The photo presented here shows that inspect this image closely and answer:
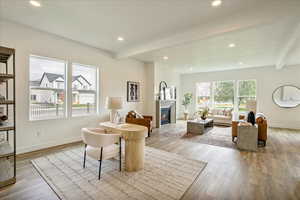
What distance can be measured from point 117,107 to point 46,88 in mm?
2173

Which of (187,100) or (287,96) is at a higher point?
(287,96)

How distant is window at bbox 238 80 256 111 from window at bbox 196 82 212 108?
58.1 inches

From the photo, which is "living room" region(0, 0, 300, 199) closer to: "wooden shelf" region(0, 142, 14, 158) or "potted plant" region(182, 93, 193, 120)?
"wooden shelf" region(0, 142, 14, 158)

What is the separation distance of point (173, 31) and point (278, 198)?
350 cm

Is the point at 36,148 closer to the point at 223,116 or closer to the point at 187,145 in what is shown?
the point at 187,145

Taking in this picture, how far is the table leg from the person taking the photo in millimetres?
2498

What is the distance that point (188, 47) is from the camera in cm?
429

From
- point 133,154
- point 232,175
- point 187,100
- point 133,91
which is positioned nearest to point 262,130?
point 232,175

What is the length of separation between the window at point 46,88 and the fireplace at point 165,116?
4.22 metres

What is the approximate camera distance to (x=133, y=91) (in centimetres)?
589

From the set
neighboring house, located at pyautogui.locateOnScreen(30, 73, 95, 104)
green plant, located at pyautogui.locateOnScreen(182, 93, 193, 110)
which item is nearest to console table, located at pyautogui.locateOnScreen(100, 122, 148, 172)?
neighboring house, located at pyautogui.locateOnScreen(30, 73, 95, 104)

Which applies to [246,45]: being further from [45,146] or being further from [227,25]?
[45,146]

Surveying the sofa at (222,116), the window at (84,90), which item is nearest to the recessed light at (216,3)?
the window at (84,90)

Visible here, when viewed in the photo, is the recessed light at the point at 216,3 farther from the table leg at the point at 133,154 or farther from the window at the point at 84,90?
the window at the point at 84,90
